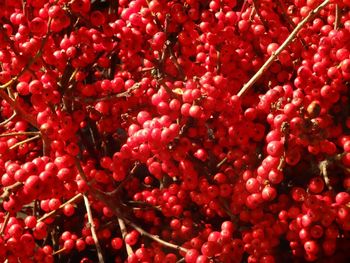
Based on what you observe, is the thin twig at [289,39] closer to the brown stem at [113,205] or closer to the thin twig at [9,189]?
the brown stem at [113,205]

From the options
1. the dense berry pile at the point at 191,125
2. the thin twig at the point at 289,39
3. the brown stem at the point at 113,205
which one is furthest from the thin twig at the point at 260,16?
the brown stem at the point at 113,205

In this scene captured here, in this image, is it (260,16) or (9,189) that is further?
(260,16)

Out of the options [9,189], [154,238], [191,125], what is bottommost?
[154,238]

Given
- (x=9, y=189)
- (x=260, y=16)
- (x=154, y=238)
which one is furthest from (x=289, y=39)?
(x=9, y=189)

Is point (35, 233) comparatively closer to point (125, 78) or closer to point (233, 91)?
point (125, 78)

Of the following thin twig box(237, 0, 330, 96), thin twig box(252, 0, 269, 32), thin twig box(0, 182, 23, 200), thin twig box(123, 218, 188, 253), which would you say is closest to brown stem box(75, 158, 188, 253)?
thin twig box(123, 218, 188, 253)

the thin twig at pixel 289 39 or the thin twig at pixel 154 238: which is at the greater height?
the thin twig at pixel 289 39

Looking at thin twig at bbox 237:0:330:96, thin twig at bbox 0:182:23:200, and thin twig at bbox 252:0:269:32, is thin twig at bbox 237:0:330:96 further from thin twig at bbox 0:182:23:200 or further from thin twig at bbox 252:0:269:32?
thin twig at bbox 0:182:23:200

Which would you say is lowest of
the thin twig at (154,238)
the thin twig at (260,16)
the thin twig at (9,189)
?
the thin twig at (154,238)

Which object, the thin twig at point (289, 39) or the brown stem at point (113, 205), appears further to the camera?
the brown stem at point (113, 205)

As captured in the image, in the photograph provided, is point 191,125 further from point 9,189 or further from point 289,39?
point 9,189
